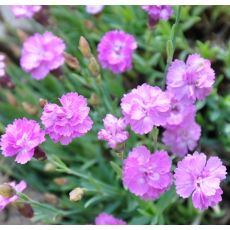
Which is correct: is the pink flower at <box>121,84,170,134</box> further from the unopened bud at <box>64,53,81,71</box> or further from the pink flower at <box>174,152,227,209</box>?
the unopened bud at <box>64,53,81,71</box>

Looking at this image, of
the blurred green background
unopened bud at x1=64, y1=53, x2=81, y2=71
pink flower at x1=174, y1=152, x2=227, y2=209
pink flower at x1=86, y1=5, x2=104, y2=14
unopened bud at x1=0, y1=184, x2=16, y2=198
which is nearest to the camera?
pink flower at x1=174, y1=152, x2=227, y2=209

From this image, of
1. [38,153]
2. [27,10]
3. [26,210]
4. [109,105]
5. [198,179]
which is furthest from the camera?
[27,10]

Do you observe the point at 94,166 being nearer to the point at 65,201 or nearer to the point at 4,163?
the point at 65,201

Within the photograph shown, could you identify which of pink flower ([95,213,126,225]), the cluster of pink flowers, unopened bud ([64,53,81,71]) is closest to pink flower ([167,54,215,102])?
the cluster of pink flowers

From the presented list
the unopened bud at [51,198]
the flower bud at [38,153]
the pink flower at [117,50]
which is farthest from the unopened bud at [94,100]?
the unopened bud at [51,198]

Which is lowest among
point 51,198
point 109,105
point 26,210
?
point 51,198

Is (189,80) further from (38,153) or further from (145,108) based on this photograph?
(38,153)

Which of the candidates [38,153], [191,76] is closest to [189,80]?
[191,76]
